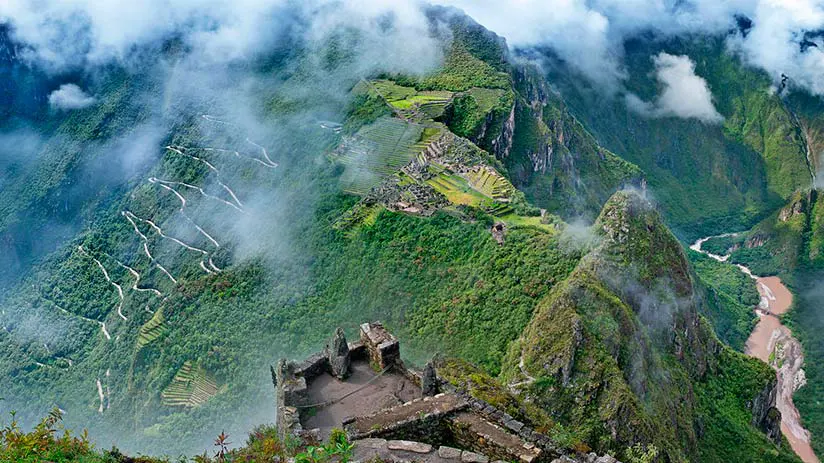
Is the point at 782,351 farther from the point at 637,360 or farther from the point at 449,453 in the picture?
the point at 449,453

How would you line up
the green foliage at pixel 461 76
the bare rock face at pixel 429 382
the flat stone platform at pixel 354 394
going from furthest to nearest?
the green foliage at pixel 461 76 < the flat stone platform at pixel 354 394 < the bare rock face at pixel 429 382

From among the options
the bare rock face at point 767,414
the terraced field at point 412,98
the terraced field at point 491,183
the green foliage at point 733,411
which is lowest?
the bare rock face at point 767,414

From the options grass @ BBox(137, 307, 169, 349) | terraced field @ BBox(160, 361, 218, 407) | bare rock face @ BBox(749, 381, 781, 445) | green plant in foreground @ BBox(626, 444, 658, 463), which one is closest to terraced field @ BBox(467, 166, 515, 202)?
bare rock face @ BBox(749, 381, 781, 445)

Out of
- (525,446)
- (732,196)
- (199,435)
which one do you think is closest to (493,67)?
(199,435)

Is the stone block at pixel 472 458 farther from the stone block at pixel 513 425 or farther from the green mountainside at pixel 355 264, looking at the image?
the green mountainside at pixel 355 264

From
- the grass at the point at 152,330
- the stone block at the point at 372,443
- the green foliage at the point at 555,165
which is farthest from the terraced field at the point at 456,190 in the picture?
the stone block at the point at 372,443

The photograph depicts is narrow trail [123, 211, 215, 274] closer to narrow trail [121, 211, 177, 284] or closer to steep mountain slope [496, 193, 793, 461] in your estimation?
narrow trail [121, 211, 177, 284]

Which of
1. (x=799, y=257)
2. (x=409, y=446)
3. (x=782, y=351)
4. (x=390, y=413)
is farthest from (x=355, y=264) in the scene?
(x=799, y=257)
